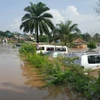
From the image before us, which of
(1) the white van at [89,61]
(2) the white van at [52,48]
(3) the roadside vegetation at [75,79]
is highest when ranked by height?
(2) the white van at [52,48]

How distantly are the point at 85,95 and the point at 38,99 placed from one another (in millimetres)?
1625

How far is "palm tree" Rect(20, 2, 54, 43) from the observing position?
49344 mm

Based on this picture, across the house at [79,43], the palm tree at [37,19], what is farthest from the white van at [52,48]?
the house at [79,43]

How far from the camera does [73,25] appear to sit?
44.5 m

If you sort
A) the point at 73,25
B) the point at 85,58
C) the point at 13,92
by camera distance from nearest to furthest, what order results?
the point at 13,92 < the point at 85,58 < the point at 73,25

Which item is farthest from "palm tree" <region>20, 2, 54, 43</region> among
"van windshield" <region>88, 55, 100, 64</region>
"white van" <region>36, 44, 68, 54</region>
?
"van windshield" <region>88, 55, 100, 64</region>

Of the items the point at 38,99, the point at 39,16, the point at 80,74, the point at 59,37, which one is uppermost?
the point at 39,16

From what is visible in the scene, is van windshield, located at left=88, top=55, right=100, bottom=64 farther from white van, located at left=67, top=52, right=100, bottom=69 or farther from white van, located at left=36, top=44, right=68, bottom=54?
white van, located at left=36, top=44, right=68, bottom=54

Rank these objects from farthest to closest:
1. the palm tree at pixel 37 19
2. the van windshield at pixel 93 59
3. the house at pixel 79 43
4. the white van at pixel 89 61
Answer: the house at pixel 79 43 < the palm tree at pixel 37 19 < the van windshield at pixel 93 59 < the white van at pixel 89 61

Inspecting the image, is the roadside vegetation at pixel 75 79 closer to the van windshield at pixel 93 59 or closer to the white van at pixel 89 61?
the white van at pixel 89 61

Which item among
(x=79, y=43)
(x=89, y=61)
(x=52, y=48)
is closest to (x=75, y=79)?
(x=89, y=61)

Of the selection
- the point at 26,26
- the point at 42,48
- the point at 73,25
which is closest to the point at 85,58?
the point at 42,48

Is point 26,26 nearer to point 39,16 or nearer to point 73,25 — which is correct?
point 39,16

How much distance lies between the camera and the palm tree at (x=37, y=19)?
4934cm
